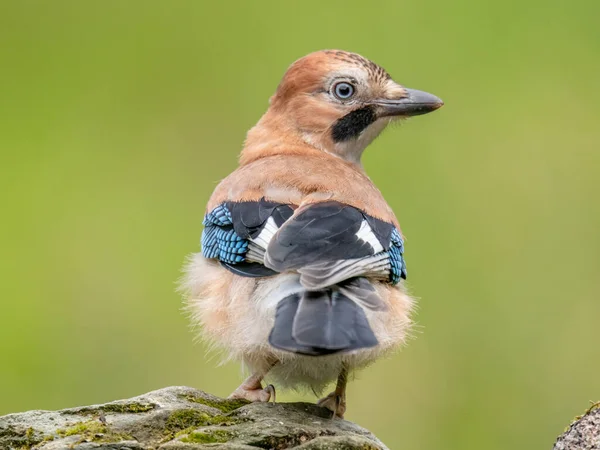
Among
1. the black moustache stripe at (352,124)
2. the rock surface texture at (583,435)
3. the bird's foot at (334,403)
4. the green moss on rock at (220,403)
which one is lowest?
the rock surface texture at (583,435)

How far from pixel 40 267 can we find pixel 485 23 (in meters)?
5.31

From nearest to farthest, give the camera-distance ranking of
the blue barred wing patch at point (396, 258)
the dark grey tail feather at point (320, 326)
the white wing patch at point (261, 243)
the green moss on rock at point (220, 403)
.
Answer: the dark grey tail feather at point (320, 326) → the green moss on rock at point (220, 403) → the white wing patch at point (261, 243) → the blue barred wing patch at point (396, 258)

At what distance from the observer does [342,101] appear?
832 centimetres

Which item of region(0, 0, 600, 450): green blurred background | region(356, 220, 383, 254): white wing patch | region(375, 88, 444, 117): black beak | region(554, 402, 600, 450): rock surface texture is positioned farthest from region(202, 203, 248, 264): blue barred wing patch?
region(0, 0, 600, 450): green blurred background

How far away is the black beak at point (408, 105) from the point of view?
8359 mm

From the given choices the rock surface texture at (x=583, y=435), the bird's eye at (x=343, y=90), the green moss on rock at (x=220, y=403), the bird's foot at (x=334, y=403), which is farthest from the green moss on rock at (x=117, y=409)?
the bird's eye at (x=343, y=90)

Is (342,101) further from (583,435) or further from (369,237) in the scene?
(583,435)

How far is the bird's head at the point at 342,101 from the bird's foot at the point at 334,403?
2137mm

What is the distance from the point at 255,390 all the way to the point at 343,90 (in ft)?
8.10

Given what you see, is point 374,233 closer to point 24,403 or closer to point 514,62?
point 24,403

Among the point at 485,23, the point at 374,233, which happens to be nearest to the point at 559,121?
the point at 485,23

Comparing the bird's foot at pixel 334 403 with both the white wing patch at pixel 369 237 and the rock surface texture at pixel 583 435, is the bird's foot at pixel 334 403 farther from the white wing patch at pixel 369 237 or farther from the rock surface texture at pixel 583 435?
the rock surface texture at pixel 583 435

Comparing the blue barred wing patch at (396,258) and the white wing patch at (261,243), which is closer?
the white wing patch at (261,243)

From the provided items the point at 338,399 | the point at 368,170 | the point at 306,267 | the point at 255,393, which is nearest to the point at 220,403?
the point at 255,393
